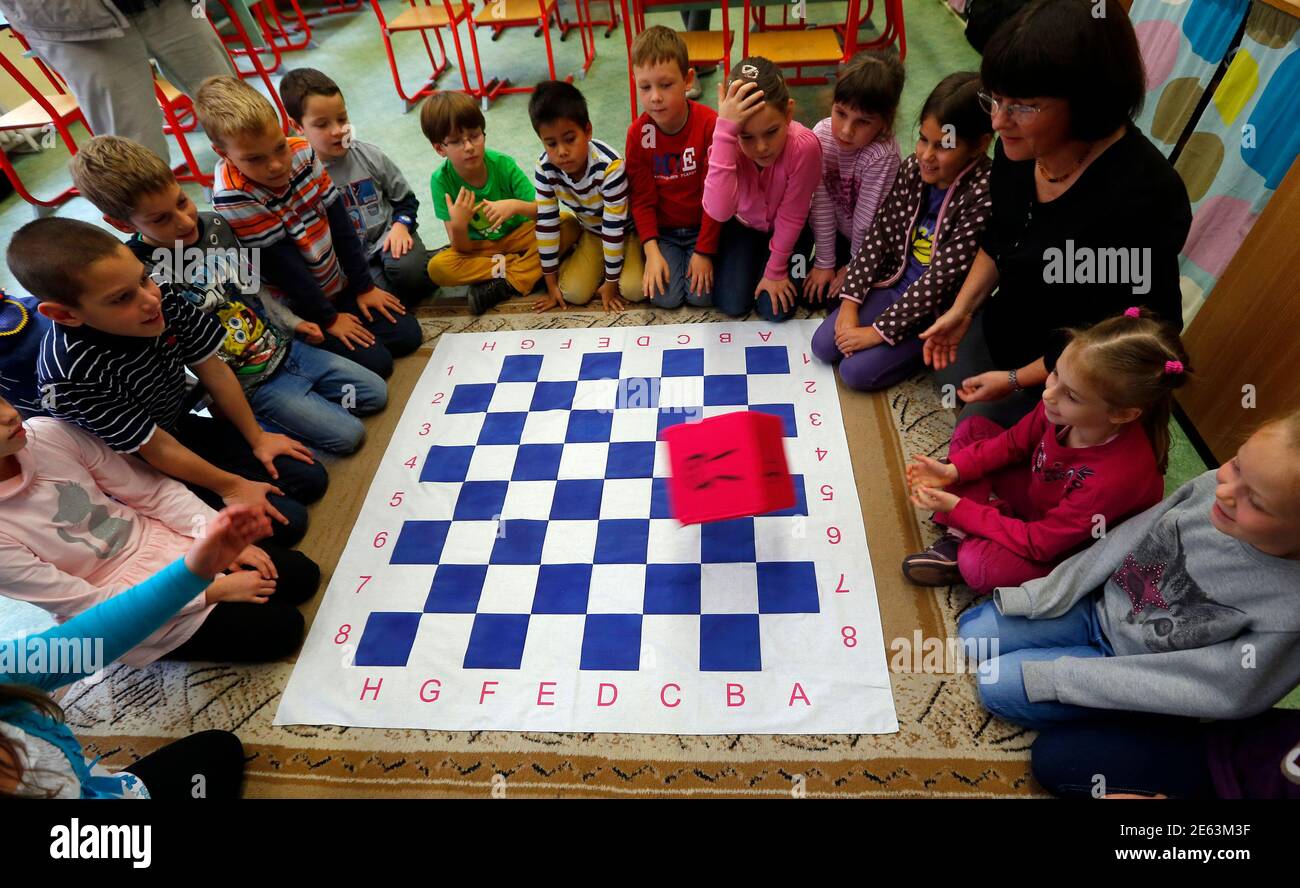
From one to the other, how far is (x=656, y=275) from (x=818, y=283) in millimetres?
414

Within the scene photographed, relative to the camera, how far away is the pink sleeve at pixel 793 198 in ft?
4.93

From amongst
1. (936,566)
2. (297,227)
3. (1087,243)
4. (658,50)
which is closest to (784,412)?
(936,566)

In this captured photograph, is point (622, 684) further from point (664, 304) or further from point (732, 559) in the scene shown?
point (664, 304)

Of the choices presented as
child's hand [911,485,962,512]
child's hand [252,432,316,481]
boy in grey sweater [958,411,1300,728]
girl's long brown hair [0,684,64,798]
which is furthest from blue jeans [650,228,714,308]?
girl's long brown hair [0,684,64,798]

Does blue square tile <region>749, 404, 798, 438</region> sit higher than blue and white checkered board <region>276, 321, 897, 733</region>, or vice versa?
blue square tile <region>749, 404, 798, 438</region>

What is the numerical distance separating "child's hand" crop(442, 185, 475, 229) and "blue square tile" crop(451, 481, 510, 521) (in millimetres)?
777

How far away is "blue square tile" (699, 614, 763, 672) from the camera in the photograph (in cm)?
105

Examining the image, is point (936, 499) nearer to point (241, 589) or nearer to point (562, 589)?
point (562, 589)

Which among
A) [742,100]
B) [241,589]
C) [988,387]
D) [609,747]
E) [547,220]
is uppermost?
[742,100]

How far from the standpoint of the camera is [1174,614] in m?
0.86

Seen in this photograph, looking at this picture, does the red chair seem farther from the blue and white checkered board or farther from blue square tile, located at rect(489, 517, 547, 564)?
blue square tile, located at rect(489, 517, 547, 564)

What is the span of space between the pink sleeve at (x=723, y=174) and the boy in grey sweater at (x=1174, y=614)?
1030 millimetres

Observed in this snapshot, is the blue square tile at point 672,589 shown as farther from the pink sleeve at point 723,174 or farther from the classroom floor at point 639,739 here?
the pink sleeve at point 723,174

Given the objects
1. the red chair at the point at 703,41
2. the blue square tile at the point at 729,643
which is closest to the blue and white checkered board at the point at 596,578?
the blue square tile at the point at 729,643
